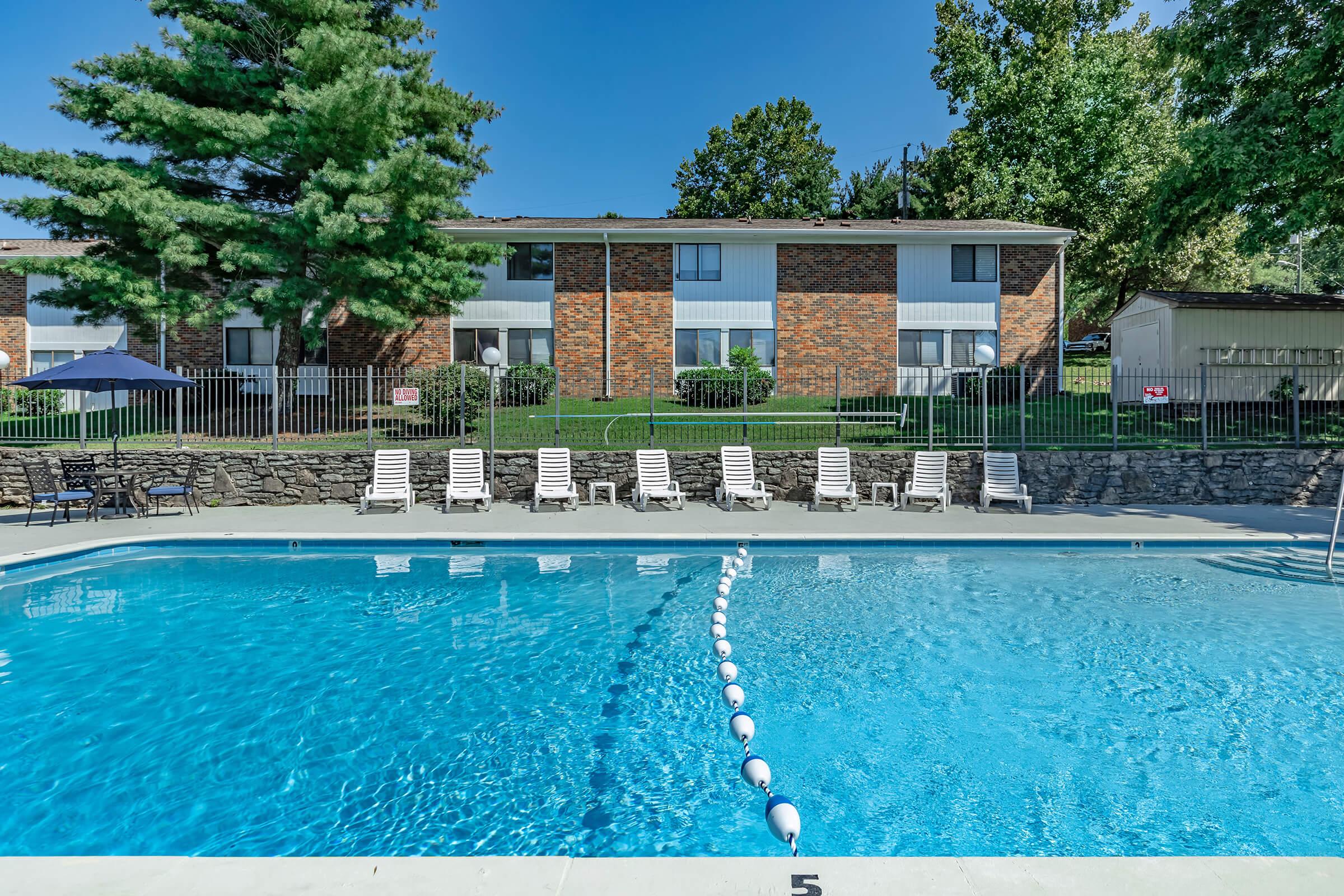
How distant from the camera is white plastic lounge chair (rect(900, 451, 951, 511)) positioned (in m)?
13.0

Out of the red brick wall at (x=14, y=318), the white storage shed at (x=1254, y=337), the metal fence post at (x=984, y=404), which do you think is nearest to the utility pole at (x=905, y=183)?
the white storage shed at (x=1254, y=337)

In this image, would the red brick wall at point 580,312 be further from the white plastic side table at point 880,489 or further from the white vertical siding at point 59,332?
the white vertical siding at point 59,332

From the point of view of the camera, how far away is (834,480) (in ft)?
43.9

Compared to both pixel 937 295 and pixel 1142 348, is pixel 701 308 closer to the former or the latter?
pixel 937 295

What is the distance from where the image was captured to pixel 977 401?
1969cm

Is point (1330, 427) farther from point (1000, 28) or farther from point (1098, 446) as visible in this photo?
point (1000, 28)

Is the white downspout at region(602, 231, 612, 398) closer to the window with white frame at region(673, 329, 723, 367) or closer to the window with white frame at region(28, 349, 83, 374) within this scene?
the window with white frame at region(673, 329, 723, 367)

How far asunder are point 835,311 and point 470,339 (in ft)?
36.9

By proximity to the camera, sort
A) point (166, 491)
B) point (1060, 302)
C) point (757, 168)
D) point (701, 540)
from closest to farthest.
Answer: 1. point (701, 540)
2. point (166, 491)
3. point (1060, 302)
4. point (757, 168)

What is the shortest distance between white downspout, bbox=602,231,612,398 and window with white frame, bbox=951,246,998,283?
1065cm

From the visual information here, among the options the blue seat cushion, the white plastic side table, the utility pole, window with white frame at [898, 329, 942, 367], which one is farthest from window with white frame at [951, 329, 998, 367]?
the blue seat cushion

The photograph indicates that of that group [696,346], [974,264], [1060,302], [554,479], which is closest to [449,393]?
[554,479]

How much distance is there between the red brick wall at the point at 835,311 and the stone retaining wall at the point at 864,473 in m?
9.29

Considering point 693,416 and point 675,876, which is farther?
point 693,416
